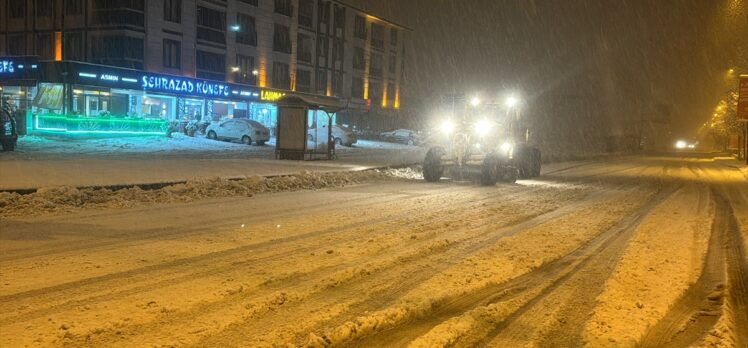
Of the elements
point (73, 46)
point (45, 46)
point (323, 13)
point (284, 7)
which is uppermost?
point (323, 13)

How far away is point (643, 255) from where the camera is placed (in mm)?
9133

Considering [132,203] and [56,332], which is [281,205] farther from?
[56,332]

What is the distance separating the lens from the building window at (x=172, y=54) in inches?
1793

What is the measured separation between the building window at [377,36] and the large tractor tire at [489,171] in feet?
182

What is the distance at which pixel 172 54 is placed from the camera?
46031 millimetres

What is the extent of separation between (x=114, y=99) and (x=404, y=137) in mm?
24594

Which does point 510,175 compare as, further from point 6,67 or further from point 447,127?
point 6,67

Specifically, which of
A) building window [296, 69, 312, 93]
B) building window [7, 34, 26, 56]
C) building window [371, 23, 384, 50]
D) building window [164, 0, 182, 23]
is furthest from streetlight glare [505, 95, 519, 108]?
building window [371, 23, 384, 50]

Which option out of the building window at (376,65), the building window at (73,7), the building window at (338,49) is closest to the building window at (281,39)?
the building window at (338,49)

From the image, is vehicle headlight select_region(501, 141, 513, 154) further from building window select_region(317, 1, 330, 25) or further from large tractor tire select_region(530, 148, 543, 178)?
building window select_region(317, 1, 330, 25)

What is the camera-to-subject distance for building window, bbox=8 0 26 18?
160 ft

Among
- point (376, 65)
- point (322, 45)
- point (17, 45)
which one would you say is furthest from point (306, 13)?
point (17, 45)

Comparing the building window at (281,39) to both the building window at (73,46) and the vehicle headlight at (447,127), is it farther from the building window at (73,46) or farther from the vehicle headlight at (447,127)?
the vehicle headlight at (447,127)

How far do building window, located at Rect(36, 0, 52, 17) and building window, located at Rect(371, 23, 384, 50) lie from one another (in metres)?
35.7
